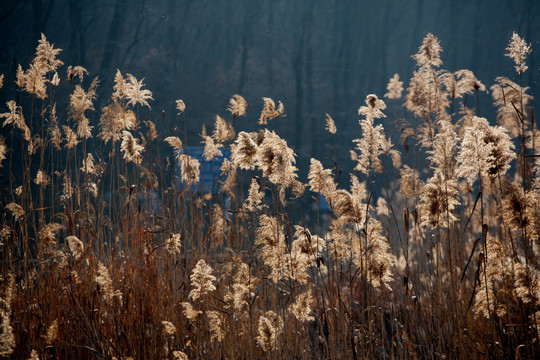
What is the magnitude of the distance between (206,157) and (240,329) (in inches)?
53.2

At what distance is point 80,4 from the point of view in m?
14.4

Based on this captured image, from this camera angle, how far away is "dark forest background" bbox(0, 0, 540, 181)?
14773 millimetres

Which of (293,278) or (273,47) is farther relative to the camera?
(273,47)

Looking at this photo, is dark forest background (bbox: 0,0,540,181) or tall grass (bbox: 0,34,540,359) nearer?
tall grass (bbox: 0,34,540,359)

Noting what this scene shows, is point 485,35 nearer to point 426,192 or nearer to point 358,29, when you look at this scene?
point 358,29

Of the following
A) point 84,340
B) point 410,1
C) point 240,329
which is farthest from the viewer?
point 410,1

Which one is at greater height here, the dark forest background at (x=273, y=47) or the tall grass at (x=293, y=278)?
the dark forest background at (x=273, y=47)

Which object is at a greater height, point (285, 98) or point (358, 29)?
point (358, 29)

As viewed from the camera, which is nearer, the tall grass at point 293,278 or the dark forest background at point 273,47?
the tall grass at point 293,278

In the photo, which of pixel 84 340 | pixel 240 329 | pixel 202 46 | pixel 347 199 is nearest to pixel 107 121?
pixel 84 340

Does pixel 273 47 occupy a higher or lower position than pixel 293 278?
higher

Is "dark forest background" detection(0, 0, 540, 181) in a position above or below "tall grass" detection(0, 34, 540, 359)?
above

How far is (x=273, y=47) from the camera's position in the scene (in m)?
16.5

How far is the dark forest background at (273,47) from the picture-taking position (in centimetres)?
1477
